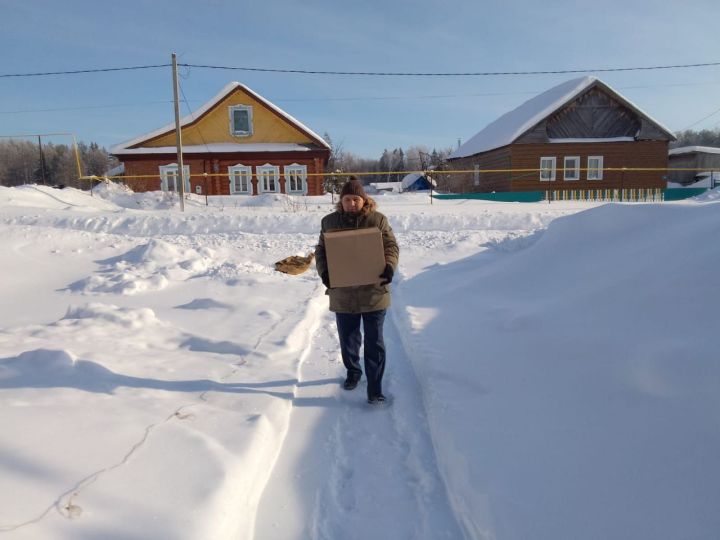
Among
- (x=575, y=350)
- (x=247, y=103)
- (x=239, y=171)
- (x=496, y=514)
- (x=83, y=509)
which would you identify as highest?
(x=247, y=103)

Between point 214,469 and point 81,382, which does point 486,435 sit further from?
point 81,382

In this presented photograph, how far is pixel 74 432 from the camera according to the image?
2645 mm

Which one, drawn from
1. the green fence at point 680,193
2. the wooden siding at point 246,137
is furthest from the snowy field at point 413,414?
the green fence at point 680,193

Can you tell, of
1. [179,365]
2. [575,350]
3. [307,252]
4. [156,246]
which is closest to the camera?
[575,350]

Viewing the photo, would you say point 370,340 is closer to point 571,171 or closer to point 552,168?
point 552,168

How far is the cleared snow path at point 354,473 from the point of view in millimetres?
2352

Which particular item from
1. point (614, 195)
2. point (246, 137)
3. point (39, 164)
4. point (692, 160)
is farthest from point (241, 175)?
point (39, 164)

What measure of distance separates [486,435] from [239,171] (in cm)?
2269

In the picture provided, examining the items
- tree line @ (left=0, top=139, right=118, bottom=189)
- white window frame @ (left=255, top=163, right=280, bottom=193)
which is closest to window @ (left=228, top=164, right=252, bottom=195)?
white window frame @ (left=255, top=163, right=280, bottom=193)

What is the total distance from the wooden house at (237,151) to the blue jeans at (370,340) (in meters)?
20.1

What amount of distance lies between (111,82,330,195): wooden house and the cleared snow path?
67.0 ft

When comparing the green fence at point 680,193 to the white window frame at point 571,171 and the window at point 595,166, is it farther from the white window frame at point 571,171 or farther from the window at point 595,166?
the white window frame at point 571,171

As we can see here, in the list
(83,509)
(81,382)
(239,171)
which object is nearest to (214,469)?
Answer: (83,509)

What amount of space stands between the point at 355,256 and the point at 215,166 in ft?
71.2
